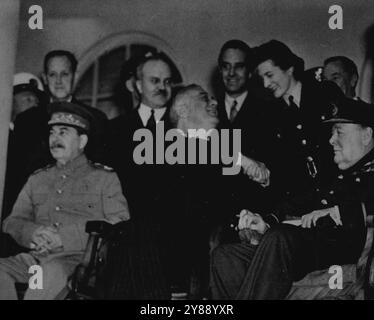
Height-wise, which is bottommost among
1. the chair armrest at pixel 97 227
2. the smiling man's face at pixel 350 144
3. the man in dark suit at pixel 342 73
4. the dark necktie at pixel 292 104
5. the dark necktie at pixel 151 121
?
the chair armrest at pixel 97 227

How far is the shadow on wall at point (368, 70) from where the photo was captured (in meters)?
3.15

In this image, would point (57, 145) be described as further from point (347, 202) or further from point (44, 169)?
point (347, 202)

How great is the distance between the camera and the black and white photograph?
3.01m

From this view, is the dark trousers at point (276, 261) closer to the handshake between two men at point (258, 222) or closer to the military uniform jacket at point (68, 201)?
the handshake between two men at point (258, 222)

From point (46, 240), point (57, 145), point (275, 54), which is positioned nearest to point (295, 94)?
point (275, 54)

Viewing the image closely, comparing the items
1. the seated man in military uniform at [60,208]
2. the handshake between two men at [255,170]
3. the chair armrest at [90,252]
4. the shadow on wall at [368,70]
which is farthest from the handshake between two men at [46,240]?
the shadow on wall at [368,70]

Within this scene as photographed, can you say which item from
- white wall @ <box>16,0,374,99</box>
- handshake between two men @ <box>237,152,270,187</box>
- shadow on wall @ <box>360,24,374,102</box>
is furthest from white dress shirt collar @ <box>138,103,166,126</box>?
shadow on wall @ <box>360,24,374,102</box>

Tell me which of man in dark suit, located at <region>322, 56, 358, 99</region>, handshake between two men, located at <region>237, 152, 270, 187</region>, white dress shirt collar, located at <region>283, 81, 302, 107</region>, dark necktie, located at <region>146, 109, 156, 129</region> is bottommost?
handshake between two men, located at <region>237, 152, 270, 187</region>

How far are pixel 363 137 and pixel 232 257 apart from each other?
77 cm

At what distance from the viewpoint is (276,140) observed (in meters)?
3.16

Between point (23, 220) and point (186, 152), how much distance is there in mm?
782

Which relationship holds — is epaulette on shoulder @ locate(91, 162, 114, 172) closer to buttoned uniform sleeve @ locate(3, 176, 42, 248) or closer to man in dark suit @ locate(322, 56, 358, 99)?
buttoned uniform sleeve @ locate(3, 176, 42, 248)

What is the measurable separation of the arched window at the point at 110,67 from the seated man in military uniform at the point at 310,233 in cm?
79
